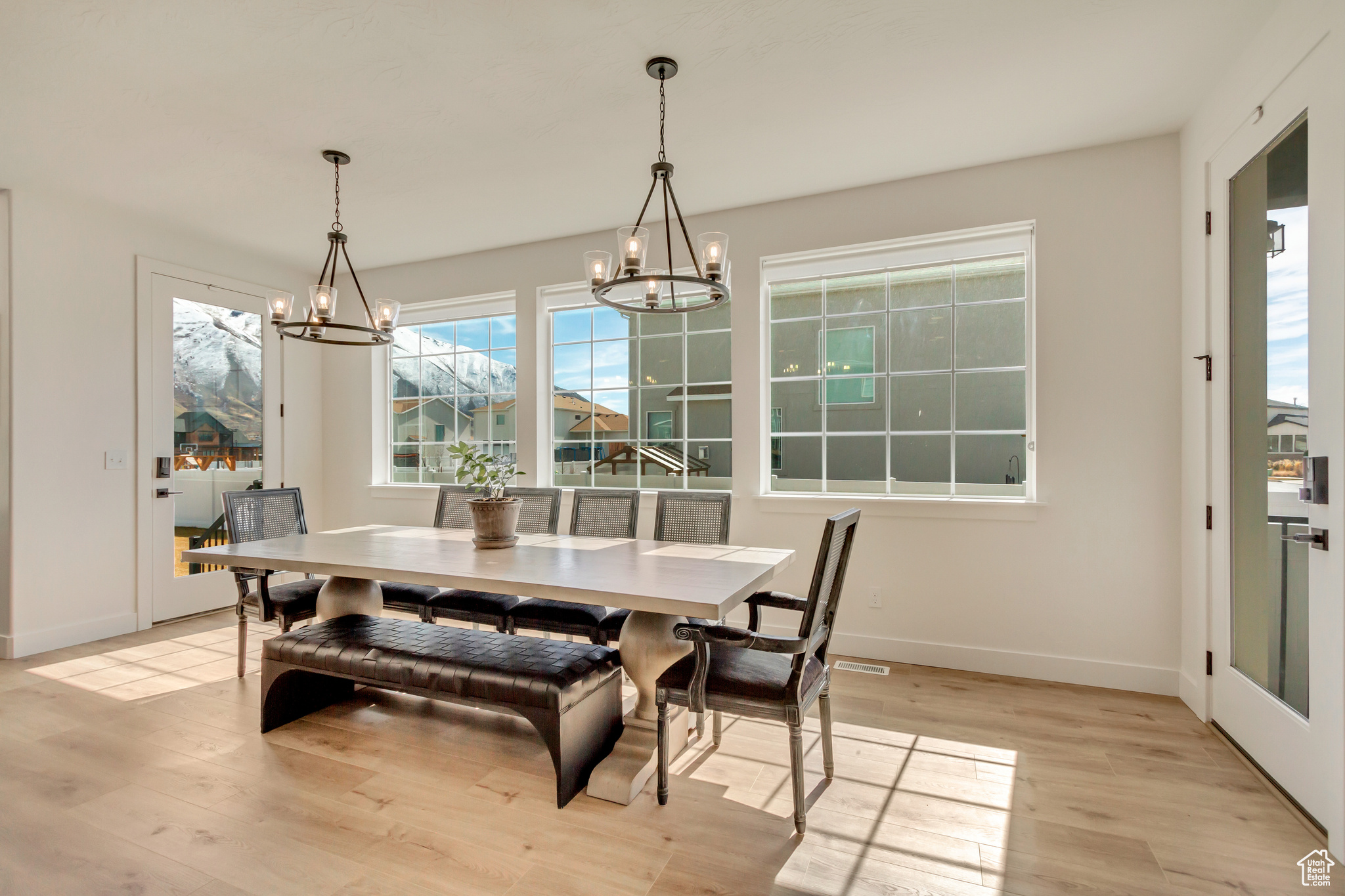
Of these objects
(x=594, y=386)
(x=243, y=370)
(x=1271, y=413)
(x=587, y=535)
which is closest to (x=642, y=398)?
(x=594, y=386)

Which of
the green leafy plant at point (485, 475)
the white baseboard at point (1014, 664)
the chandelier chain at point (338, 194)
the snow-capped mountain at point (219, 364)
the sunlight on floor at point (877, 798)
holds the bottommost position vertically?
the sunlight on floor at point (877, 798)

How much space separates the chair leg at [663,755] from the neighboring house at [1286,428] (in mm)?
2214

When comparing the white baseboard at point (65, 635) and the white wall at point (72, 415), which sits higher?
the white wall at point (72, 415)

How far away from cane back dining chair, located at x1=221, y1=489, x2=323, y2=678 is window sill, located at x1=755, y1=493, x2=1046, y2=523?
2.53 m

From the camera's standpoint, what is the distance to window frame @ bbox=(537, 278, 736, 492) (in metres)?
4.10

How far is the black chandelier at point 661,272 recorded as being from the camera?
2193 mm

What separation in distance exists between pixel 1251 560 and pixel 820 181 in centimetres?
260

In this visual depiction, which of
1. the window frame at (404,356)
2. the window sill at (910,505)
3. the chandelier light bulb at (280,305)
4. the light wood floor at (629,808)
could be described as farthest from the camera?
the window frame at (404,356)

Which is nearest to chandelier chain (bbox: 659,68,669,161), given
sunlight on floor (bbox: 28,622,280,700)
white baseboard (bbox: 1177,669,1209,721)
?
white baseboard (bbox: 1177,669,1209,721)

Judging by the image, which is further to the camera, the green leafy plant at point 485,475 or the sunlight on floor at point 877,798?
the green leafy plant at point 485,475

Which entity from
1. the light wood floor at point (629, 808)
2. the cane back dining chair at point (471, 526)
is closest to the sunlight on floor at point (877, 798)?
the light wood floor at point (629, 808)

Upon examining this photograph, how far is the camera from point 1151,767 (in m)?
2.28

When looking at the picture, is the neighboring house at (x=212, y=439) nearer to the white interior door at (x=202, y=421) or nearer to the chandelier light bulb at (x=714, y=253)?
the white interior door at (x=202, y=421)

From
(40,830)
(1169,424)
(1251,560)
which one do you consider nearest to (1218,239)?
(1169,424)
